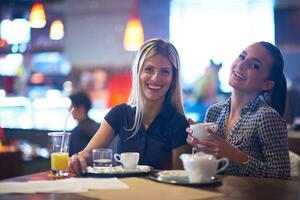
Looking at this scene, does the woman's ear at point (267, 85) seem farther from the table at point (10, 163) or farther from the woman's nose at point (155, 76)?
the table at point (10, 163)

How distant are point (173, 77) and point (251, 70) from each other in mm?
352

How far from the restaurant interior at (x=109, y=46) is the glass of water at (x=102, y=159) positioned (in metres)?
4.01

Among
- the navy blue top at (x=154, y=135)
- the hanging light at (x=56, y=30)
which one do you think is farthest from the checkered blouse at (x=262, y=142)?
the hanging light at (x=56, y=30)

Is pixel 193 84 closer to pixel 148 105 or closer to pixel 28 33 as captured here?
pixel 28 33

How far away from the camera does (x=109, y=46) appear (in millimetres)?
6863

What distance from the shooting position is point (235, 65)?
2.23 m

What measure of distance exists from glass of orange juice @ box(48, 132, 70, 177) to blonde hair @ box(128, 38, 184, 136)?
42cm

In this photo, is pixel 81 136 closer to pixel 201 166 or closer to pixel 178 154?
pixel 178 154

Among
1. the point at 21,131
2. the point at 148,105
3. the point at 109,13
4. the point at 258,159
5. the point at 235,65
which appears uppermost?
the point at 109,13

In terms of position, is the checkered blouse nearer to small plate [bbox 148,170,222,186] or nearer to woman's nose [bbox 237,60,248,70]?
Result: woman's nose [bbox 237,60,248,70]

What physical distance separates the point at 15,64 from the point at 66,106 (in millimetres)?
1088

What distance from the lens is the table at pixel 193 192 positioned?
4.74 feet

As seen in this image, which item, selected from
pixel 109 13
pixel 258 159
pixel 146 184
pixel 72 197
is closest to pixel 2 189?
pixel 72 197

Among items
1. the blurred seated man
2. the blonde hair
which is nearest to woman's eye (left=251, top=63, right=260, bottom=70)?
the blonde hair
